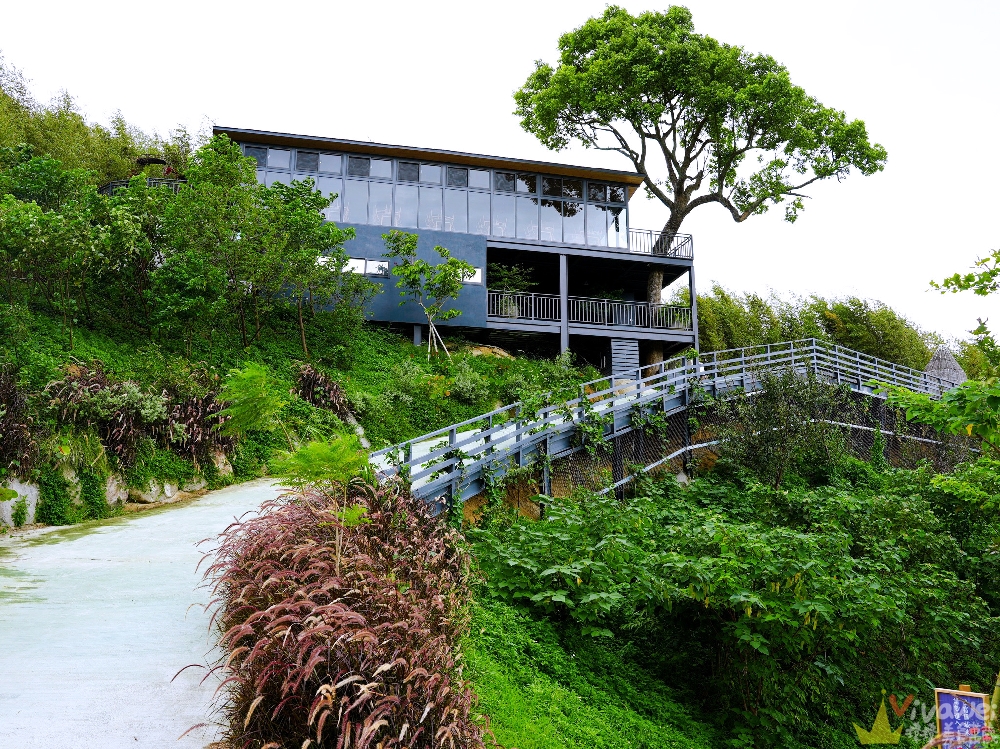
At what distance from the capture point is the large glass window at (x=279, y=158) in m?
22.9

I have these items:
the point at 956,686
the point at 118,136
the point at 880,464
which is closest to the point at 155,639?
the point at 956,686

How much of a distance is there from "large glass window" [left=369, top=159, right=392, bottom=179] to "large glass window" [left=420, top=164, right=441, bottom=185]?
1.04 meters

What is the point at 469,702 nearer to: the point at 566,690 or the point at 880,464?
the point at 566,690

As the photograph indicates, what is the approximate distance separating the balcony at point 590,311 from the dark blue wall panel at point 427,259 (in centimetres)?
57

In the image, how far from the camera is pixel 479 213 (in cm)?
2389

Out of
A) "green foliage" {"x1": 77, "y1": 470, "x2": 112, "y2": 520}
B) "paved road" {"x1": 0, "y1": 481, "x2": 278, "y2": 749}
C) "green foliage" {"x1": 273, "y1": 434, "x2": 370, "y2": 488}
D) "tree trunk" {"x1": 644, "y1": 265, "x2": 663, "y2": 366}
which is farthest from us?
"tree trunk" {"x1": 644, "y1": 265, "x2": 663, "y2": 366}

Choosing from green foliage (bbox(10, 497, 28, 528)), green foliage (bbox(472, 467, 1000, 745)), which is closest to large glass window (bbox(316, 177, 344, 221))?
green foliage (bbox(10, 497, 28, 528))

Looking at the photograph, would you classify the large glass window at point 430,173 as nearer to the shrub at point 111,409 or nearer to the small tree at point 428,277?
the small tree at point 428,277

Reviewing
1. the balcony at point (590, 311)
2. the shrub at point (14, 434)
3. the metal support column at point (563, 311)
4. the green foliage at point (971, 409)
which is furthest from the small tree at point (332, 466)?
the metal support column at point (563, 311)

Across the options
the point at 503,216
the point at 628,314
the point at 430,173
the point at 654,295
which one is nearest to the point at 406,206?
the point at 430,173

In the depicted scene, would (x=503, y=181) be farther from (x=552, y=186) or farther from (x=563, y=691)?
(x=563, y=691)

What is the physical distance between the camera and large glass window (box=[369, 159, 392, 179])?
2339 centimetres

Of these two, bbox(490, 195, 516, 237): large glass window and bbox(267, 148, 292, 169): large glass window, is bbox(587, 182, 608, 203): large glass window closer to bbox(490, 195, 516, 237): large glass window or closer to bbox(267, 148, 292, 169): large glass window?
bbox(490, 195, 516, 237): large glass window

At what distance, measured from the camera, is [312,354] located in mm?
18641
